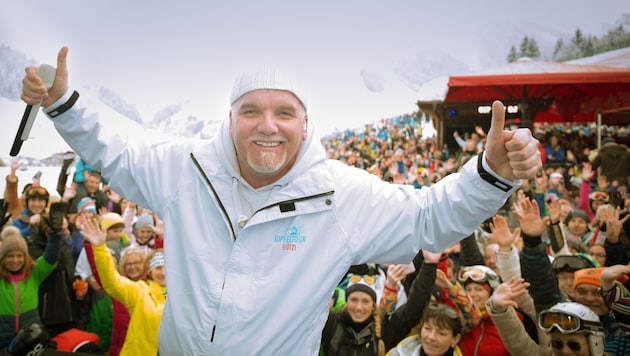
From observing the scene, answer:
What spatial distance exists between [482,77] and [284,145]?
4706 mm

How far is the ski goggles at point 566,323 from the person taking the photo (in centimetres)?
217

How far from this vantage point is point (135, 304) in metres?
2.71

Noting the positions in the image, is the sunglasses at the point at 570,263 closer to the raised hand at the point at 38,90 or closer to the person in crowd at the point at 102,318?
the raised hand at the point at 38,90

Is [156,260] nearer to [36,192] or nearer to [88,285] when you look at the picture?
[88,285]

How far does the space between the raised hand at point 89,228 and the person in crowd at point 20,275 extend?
91cm

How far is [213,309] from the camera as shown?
132 centimetres

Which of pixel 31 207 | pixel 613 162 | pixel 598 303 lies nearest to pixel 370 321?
pixel 598 303

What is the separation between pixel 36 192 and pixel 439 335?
343 centimetres

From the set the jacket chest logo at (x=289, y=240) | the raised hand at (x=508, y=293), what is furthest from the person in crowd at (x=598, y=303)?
the jacket chest logo at (x=289, y=240)

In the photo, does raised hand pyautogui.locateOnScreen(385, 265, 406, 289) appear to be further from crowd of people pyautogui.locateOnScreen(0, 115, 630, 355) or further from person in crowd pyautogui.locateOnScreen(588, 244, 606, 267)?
person in crowd pyautogui.locateOnScreen(588, 244, 606, 267)

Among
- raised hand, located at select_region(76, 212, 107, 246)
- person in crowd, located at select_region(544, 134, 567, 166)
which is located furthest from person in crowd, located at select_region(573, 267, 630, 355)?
person in crowd, located at select_region(544, 134, 567, 166)

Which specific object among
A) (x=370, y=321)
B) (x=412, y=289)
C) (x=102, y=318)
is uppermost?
(x=412, y=289)

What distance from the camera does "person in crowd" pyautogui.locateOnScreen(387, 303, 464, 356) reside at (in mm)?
2256

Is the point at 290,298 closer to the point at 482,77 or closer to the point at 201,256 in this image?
the point at 201,256
